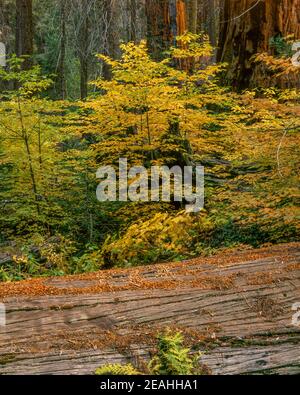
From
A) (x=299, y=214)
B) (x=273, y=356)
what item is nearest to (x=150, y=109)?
(x=299, y=214)

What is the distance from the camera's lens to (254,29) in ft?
42.5

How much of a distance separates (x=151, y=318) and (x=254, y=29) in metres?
10.4

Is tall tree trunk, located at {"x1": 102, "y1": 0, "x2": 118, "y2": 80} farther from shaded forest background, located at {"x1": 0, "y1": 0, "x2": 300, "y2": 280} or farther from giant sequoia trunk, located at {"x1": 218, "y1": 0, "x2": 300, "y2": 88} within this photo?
giant sequoia trunk, located at {"x1": 218, "y1": 0, "x2": 300, "y2": 88}

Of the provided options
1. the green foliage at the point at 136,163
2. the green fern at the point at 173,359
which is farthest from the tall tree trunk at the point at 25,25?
the green fern at the point at 173,359

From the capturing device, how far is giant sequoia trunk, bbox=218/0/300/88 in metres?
12.8

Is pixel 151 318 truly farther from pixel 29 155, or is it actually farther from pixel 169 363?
pixel 29 155

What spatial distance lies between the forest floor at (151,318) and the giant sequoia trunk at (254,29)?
8.51 metres

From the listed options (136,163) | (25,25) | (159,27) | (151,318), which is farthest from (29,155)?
(25,25)

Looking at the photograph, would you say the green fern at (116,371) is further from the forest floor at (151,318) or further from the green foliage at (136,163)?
the green foliage at (136,163)

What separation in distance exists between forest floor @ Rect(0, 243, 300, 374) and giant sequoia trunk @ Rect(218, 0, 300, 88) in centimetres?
851

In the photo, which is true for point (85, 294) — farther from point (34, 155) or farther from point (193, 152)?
point (193, 152)

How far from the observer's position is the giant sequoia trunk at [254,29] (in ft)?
42.1

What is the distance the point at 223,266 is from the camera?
18.8 feet
